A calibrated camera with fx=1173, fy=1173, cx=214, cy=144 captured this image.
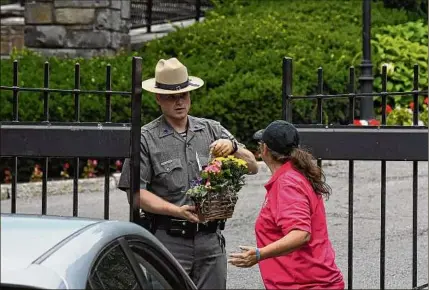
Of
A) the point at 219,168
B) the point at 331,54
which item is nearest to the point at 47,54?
the point at 331,54

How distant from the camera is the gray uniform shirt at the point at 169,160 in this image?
5.91 m

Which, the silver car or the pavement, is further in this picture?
the pavement

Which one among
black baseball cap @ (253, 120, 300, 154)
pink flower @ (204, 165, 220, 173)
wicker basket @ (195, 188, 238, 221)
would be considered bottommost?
wicker basket @ (195, 188, 238, 221)

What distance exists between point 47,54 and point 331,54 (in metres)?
4.04

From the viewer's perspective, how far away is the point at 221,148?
5848mm

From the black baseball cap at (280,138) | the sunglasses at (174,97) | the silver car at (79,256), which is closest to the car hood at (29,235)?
the silver car at (79,256)

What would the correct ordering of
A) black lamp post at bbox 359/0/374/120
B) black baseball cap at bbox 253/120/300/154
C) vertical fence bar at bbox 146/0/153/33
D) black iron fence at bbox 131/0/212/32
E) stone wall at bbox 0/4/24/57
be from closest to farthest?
black baseball cap at bbox 253/120/300/154
black lamp post at bbox 359/0/374/120
vertical fence bar at bbox 146/0/153/33
stone wall at bbox 0/4/24/57
black iron fence at bbox 131/0/212/32

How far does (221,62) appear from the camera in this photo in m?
15.2

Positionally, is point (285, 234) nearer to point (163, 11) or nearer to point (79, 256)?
point (79, 256)

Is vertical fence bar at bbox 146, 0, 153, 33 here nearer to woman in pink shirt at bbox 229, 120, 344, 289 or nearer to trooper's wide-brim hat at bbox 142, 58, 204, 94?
trooper's wide-brim hat at bbox 142, 58, 204, 94

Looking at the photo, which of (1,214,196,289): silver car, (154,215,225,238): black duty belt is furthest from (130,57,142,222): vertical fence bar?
(1,214,196,289): silver car

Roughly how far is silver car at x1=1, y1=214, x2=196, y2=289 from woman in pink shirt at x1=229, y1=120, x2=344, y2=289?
2.71 ft

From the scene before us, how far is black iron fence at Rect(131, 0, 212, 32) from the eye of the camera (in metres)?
19.9

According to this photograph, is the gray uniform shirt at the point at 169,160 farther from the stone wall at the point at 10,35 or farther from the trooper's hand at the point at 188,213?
the stone wall at the point at 10,35
